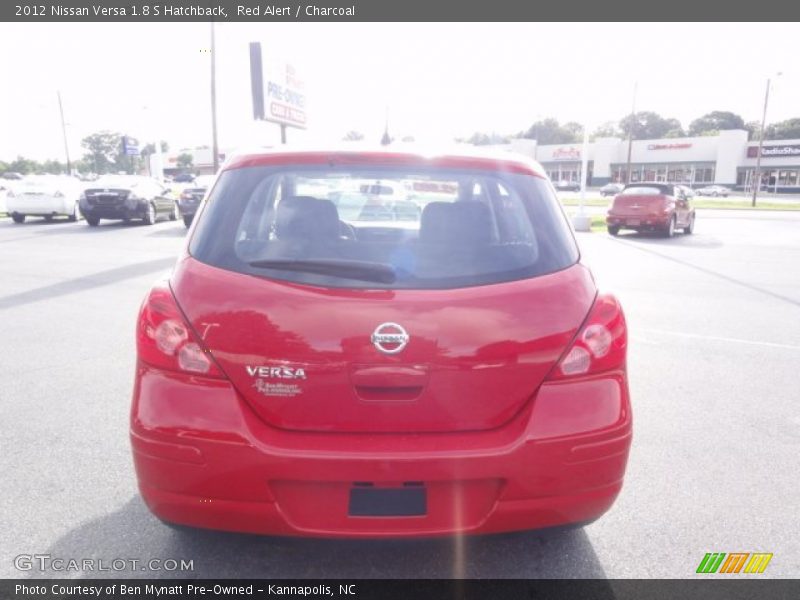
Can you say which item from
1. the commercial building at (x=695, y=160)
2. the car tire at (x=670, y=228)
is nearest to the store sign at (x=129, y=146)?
the commercial building at (x=695, y=160)

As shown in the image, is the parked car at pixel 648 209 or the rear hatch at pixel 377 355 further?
the parked car at pixel 648 209

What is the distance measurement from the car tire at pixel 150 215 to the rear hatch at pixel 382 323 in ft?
61.4

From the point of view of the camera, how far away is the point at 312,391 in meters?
2.17

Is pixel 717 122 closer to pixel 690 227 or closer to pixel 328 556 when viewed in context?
pixel 690 227

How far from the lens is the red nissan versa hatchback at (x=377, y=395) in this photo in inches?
84.2

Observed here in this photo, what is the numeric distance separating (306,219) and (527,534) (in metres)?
1.46

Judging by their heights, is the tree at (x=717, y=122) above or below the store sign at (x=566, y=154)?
above

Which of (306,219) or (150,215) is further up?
(306,219)

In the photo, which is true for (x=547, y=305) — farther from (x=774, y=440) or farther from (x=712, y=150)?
(x=712, y=150)

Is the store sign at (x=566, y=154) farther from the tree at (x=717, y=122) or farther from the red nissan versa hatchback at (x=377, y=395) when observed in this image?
the red nissan versa hatchback at (x=377, y=395)

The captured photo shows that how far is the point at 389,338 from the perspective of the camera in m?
2.13

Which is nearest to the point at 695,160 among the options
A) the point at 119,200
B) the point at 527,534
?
the point at 119,200

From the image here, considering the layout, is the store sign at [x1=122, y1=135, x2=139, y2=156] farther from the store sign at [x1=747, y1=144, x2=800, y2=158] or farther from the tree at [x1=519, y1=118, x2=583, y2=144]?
the tree at [x1=519, y1=118, x2=583, y2=144]

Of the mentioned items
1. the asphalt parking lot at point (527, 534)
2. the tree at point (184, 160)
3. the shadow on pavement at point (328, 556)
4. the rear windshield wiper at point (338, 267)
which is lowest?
the tree at point (184, 160)
